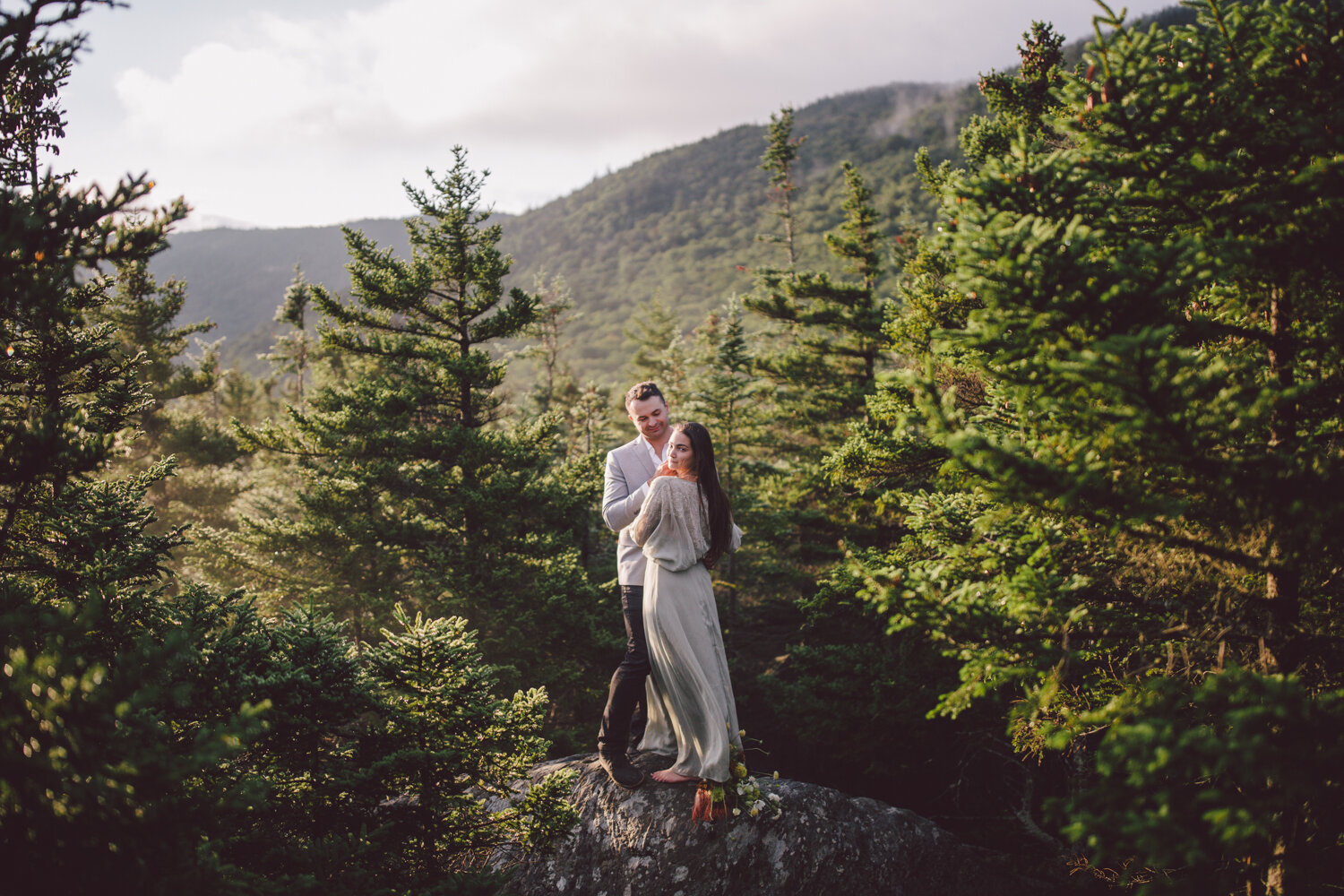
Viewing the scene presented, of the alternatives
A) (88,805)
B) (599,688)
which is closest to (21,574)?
(88,805)

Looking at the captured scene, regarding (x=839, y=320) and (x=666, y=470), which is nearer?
(x=666, y=470)

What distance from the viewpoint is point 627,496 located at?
16.8ft

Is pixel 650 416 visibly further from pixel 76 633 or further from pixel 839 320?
pixel 839 320

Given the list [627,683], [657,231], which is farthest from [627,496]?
[657,231]

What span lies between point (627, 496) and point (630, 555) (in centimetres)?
46

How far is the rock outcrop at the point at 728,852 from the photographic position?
4516 millimetres

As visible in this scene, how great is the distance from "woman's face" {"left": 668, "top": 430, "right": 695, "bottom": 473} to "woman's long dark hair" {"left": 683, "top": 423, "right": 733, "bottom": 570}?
0.6 inches

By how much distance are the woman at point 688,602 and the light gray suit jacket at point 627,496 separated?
183mm

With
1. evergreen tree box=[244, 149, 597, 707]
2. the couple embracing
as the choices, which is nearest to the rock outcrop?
the couple embracing

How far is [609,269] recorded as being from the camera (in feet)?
452

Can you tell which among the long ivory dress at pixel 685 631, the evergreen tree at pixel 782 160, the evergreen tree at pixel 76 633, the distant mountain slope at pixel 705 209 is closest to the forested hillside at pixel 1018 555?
the evergreen tree at pixel 76 633

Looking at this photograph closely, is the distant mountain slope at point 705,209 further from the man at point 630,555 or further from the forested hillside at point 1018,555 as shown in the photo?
the forested hillside at point 1018,555

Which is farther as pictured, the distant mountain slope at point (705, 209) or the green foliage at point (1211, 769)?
the distant mountain slope at point (705, 209)

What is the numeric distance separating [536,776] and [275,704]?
238cm
